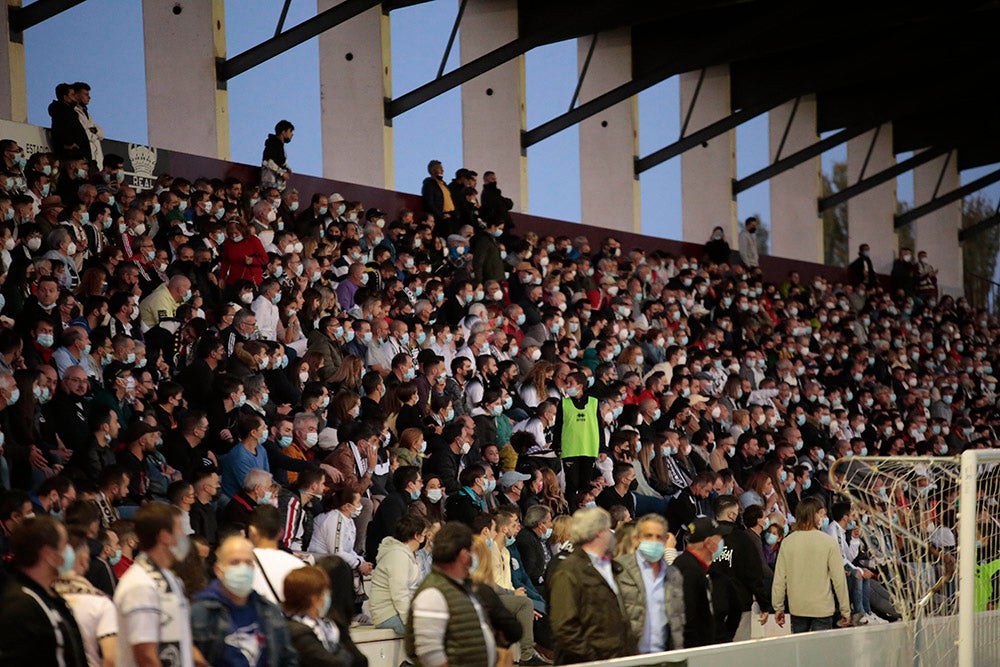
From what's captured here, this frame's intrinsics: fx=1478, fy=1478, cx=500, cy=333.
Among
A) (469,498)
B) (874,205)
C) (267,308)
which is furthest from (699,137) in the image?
(469,498)

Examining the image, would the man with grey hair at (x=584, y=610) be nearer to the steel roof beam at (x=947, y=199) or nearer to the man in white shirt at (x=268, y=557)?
the man in white shirt at (x=268, y=557)

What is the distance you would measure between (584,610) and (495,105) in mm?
16611

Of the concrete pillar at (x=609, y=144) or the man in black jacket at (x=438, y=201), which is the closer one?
the man in black jacket at (x=438, y=201)

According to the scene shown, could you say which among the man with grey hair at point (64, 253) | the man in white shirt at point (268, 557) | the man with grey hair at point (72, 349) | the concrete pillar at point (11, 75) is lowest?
the man in white shirt at point (268, 557)

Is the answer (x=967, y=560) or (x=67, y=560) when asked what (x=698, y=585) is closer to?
(x=967, y=560)

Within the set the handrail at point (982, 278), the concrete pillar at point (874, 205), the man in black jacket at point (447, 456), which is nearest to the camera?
the man in black jacket at point (447, 456)

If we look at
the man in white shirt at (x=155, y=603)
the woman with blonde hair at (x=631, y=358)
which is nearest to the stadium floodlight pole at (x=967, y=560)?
the man in white shirt at (x=155, y=603)

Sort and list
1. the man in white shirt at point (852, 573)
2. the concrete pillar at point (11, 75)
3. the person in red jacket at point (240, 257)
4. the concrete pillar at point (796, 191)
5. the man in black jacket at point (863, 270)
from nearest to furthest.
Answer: the man in white shirt at point (852, 573) → the person in red jacket at point (240, 257) → the concrete pillar at point (11, 75) → the man in black jacket at point (863, 270) → the concrete pillar at point (796, 191)

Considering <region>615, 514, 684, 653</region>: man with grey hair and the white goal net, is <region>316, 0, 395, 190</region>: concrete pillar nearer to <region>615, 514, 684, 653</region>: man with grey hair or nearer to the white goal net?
the white goal net

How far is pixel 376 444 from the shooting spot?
11711 millimetres

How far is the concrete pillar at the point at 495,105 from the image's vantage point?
22797mm

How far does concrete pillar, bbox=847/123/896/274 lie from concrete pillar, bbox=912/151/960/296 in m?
0.78

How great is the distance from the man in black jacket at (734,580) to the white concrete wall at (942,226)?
888 inches

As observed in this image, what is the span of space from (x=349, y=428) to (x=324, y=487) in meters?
0.71
